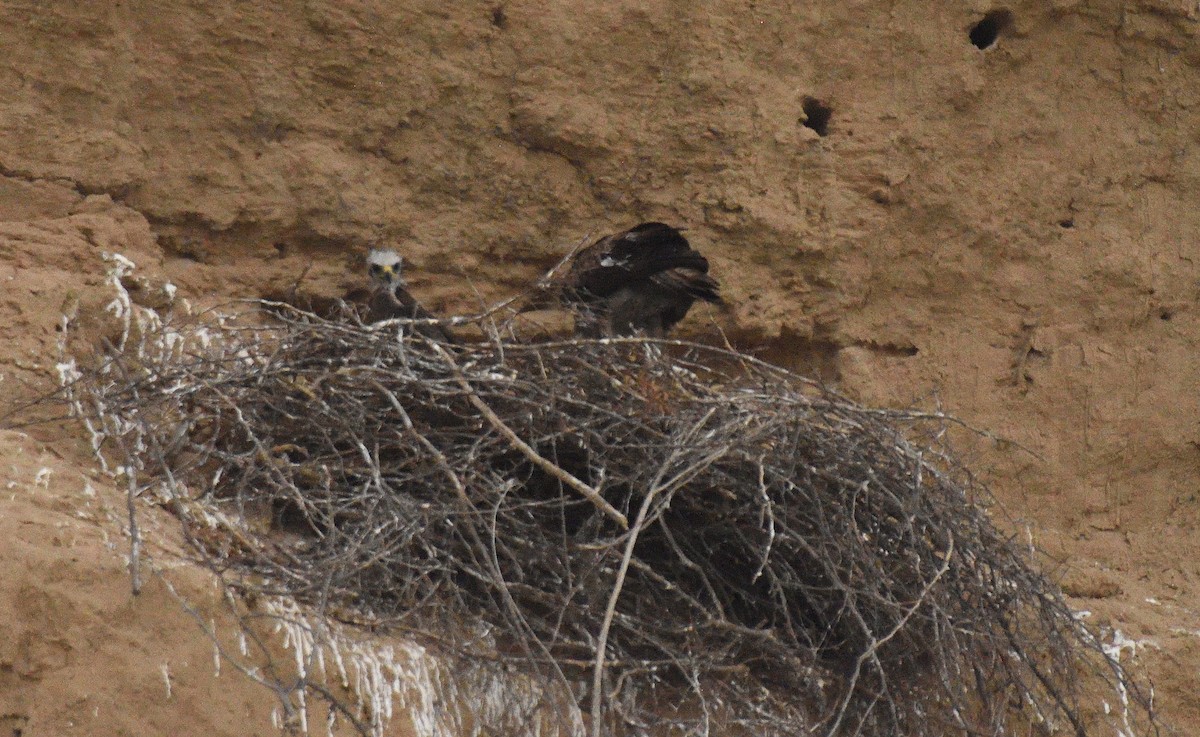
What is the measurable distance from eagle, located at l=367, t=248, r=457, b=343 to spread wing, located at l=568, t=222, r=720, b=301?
0.51m

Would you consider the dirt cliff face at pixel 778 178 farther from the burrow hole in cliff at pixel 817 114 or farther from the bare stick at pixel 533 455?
the bare stick at pixel 533 455

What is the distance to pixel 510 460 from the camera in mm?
4539

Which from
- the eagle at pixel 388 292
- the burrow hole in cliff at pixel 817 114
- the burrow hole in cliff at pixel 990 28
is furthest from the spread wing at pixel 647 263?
the burrow hole in cliff at pixel 990 28

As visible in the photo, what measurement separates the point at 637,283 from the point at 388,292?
78 cm

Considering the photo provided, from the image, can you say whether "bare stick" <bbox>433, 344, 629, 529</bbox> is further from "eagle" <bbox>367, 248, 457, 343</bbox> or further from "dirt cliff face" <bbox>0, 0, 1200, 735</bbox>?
"dirt cliff face" <bbox>0, 0, 1200, 735</bbox>

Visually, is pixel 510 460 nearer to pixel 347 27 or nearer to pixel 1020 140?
pixel 347 27

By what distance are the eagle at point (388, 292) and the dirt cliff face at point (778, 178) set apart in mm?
124

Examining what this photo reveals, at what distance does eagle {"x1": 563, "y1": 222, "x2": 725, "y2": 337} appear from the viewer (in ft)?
16.8

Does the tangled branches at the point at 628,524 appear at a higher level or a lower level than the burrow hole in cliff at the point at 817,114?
lower

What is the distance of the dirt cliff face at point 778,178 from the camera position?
491 cm

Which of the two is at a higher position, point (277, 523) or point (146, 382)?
point (146, 382)

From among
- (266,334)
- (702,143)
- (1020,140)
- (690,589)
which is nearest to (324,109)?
(266,334)

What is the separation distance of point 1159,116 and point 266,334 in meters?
3.00

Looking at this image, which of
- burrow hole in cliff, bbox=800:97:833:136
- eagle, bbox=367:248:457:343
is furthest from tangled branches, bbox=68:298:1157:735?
burrow hole in cliff, bbox=800:97:833:136
